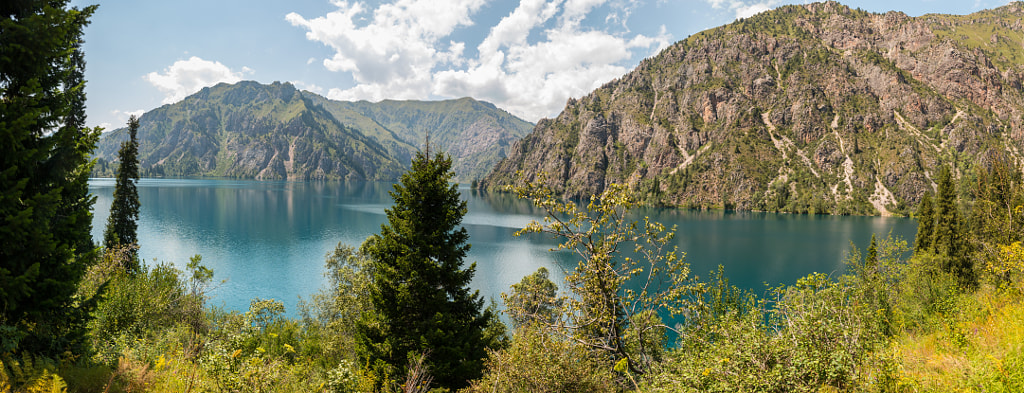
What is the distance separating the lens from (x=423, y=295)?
1752cm

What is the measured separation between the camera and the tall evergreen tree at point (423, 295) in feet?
55.8

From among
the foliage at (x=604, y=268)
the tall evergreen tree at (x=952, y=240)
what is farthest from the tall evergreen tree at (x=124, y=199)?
the tall evergreen tree at (x=952, y=240)

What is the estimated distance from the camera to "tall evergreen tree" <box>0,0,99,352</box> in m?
8.30

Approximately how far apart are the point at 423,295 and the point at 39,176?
11817 mm

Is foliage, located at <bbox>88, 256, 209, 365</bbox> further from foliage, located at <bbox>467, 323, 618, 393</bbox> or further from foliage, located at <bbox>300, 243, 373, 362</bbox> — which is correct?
foliage, located at <bbox>467, 323, 618, 393</bbox>

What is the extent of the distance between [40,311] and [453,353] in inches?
479

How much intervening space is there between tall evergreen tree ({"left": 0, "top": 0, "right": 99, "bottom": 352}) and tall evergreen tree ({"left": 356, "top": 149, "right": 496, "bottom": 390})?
28.7 feet

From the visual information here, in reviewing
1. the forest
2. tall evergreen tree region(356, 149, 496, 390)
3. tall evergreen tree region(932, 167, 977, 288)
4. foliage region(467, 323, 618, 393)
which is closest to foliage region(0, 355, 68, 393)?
the forest

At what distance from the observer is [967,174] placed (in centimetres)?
19938

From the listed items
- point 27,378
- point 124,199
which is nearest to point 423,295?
point 27,378

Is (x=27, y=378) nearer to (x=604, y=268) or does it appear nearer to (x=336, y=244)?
(x=604, y=268)

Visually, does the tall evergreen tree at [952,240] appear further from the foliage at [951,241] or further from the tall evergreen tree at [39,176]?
the tall evergreen tree at [39,176]

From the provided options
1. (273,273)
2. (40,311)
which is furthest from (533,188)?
(273,273)

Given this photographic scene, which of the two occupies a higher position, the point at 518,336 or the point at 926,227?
the point at 926,227
